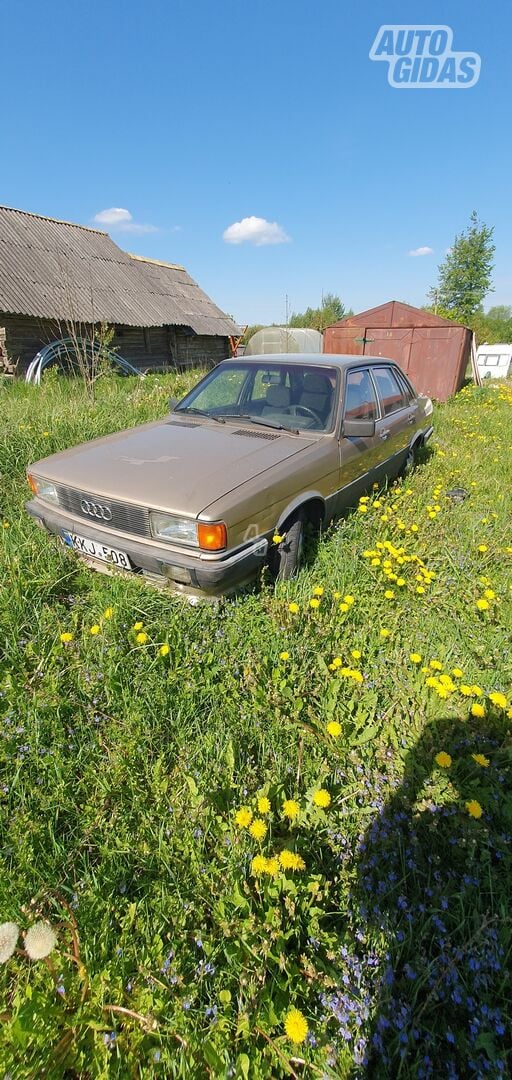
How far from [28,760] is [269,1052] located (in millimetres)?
1277

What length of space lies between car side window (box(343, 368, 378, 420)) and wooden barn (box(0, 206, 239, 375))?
7.37 m

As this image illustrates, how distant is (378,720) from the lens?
2.00 metres

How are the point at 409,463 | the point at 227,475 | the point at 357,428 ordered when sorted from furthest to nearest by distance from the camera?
the point at 409,463 → the point at 357,428 → the point at 227,475

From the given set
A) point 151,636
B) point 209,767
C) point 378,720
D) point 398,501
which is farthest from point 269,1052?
point 398,501

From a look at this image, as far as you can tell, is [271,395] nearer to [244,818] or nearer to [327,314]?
[244,818]

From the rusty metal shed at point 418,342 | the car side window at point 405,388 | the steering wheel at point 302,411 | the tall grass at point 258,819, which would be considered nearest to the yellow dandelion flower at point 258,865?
the tall grass at point 258,819

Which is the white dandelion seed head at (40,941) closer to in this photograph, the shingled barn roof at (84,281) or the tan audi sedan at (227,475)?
the tan audi sedan at (227,475)

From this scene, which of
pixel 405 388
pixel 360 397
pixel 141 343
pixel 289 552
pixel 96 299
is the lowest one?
pixel 289 552

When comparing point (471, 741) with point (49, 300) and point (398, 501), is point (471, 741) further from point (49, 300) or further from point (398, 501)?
point (49, 300)

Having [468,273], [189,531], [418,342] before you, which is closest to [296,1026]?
[189,531]

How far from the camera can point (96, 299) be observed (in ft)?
Answer: 44.9

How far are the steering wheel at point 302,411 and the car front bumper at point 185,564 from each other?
1221mm

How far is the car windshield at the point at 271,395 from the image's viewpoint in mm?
3244

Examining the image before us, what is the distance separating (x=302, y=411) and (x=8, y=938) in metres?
Result: 3.19
